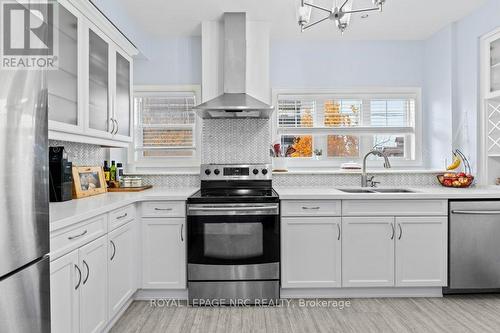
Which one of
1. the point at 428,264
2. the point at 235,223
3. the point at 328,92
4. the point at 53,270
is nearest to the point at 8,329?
the point at 53,270

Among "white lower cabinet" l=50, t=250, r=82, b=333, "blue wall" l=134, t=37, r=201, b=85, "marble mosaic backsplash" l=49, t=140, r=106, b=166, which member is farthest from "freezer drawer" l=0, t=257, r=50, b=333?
"blue wall" l=134, t=37, r=201, b=85

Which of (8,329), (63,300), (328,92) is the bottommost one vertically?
(63,300)

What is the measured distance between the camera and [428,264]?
2.67 metres

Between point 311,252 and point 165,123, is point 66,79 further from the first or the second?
point 311,252

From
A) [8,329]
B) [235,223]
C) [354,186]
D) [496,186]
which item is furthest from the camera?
[354,186]

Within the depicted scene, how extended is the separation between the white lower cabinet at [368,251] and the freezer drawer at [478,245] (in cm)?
51

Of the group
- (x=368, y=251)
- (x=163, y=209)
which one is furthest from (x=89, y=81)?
(x=368, y=251)

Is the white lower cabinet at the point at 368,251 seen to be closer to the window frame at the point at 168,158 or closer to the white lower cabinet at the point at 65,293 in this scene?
the window frame at the point at 168,158

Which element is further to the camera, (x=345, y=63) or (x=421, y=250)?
(x=345, y=63)

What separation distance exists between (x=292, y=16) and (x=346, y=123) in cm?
131

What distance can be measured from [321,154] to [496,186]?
1.64 metres

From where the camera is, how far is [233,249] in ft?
A: 8.49

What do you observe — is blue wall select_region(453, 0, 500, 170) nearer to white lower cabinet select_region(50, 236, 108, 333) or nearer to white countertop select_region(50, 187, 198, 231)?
white countertop select_region(50, 187, 198, 231)

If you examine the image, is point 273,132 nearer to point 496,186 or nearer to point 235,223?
point 235,223
